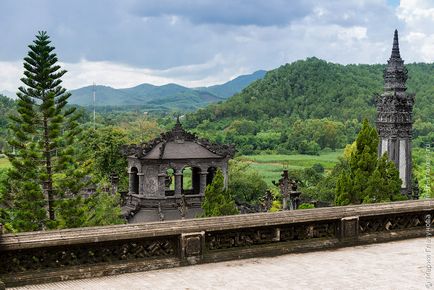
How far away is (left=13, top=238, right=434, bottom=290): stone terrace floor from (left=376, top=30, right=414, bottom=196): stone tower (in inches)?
1016

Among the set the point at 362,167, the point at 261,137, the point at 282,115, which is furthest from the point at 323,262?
the point at 282,115

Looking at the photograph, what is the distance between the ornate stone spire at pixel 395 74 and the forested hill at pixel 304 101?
8528cm

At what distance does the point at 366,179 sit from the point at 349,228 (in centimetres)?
1496

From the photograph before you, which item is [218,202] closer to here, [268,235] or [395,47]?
[268,235]

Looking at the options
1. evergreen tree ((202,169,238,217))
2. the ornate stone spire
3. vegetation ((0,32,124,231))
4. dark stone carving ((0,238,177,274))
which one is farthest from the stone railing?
the ornate stone spire

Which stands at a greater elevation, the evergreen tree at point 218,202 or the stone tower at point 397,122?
the stone tower at point 397,122

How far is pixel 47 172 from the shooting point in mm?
25547

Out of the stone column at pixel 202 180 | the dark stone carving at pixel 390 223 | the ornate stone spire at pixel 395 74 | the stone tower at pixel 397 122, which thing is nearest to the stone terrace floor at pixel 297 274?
the dark stone carving at pixel 390 223

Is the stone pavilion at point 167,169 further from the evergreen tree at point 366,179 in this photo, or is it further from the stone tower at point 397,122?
the stone tower at point 397,122

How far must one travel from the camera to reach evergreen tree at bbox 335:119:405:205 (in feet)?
80.1

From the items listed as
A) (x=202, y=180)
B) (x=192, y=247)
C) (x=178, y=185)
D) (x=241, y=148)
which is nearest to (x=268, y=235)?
(x=192, y=247)

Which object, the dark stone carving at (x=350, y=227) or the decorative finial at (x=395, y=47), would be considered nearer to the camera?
the dark stone carving at (x=350, y=227)

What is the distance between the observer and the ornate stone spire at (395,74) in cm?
3562

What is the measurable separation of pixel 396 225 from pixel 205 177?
1976cm
